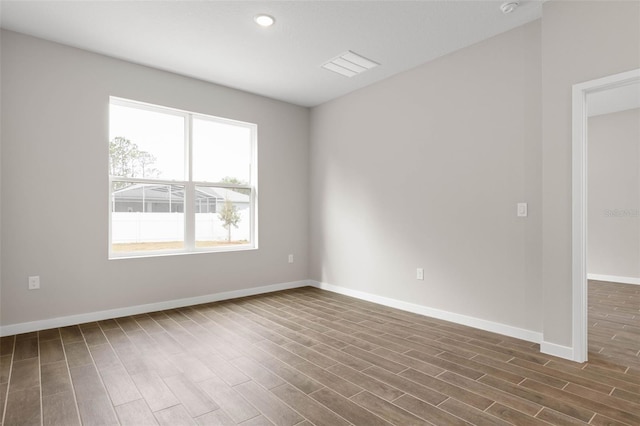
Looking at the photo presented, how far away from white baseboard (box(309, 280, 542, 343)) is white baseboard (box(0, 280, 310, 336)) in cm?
121

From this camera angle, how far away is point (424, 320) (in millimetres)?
3637

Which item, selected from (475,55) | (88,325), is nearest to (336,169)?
(475,55)

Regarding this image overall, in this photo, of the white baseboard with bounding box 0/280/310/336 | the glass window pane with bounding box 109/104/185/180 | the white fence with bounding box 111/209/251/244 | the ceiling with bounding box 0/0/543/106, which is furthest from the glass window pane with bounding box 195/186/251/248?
the ceiling with bounding box 0/0/543/106

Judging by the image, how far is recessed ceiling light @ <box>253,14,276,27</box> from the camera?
294cm

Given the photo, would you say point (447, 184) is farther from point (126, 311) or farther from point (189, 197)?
point (126, 311)

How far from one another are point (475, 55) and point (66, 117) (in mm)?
4181

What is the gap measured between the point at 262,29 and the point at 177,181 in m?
2.13

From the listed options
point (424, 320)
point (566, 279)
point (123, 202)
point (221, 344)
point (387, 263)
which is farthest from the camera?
point (387, 263)

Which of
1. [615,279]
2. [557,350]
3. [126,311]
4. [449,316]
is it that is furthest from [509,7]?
[615,279]

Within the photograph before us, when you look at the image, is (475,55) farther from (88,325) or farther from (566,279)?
(88,325)

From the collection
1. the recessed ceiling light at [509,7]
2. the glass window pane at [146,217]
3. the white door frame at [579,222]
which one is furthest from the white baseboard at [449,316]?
the recessed ceiling light at [509,7]

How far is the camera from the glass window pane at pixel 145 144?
3865 mm

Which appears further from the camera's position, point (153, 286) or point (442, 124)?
→ point (153, 286)

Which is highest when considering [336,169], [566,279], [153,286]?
[336,169]
